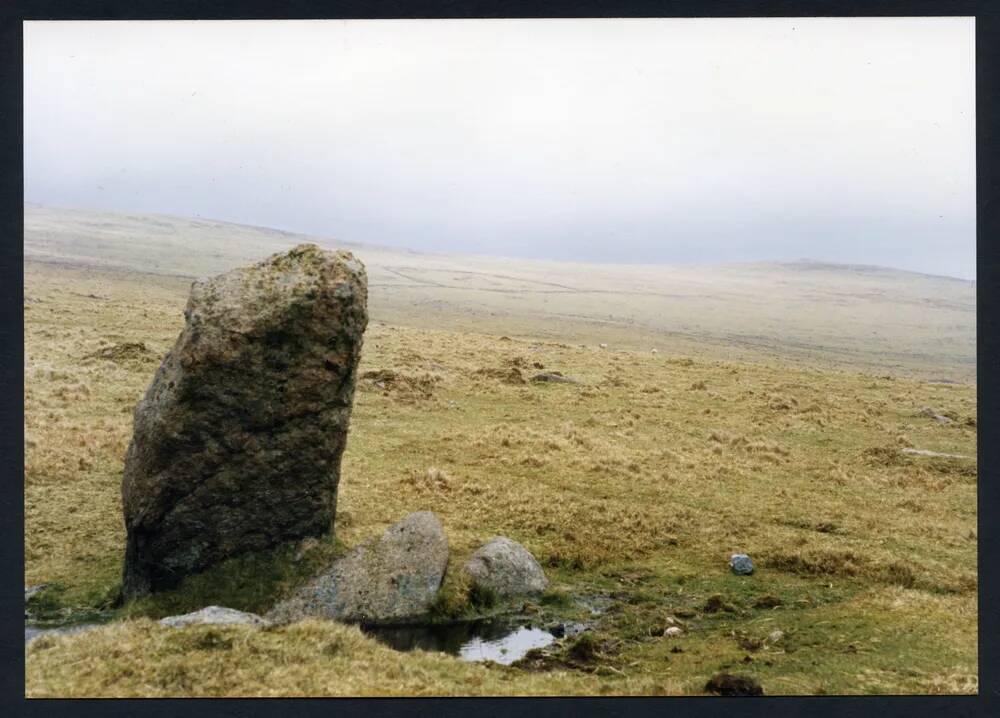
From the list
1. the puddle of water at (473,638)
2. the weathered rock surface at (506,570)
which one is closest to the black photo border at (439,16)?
the puddle of water at (473,638)

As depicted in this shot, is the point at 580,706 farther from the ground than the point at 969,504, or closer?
closer

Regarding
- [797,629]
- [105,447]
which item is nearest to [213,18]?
[105,447]

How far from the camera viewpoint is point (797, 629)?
514 inches

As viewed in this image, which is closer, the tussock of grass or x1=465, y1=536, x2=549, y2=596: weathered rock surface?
the tussock of grass

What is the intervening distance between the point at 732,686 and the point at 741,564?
16.1 ft

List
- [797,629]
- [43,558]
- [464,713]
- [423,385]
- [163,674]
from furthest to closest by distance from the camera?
[423,385]
[43,558]
[797,629]
[464,713]
[163,674]

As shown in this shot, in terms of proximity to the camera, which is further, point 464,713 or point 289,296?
point 289,296

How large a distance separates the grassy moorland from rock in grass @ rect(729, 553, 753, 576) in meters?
0.32

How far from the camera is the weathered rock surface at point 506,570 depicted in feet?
46.5

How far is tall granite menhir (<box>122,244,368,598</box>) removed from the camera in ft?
42.4

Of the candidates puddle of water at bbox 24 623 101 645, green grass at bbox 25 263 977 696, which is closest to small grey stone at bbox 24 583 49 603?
green grass at bbox 25 263 977 696

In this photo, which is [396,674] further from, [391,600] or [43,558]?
[43,558]

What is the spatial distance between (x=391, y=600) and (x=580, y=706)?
362cm

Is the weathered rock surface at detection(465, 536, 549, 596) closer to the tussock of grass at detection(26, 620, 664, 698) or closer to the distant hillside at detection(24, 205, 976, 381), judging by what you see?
the tussock of grass at detection(26, 620, 664, 698)
